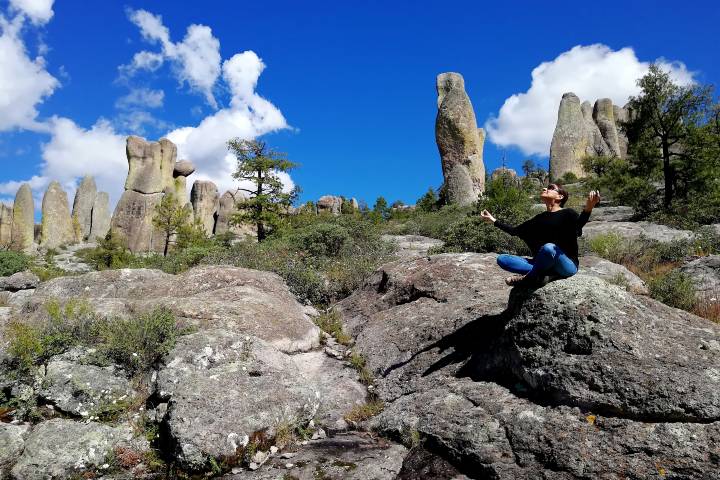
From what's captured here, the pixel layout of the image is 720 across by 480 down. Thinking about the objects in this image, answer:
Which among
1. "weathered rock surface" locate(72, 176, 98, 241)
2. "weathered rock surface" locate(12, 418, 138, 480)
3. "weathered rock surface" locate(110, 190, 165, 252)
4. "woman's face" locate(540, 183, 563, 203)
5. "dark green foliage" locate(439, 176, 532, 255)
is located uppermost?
"weathered rock surface" locate(72, 176, 98, 241)

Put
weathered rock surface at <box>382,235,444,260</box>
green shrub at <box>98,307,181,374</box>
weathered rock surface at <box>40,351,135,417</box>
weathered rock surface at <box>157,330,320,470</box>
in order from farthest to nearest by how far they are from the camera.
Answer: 1. weathered rock surface at <box>382,235,444,260</box>
2. green shrub at <box>98,307,181,374</box>
3. weathered rock surface at <box>40,351,135,417</box>
4. weathered rock surface at <box>157,330,320,470</box>

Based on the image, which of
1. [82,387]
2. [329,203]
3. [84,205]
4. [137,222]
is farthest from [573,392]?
[329,203]

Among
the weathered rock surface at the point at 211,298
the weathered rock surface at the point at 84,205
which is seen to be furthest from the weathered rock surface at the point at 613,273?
the weathered rock surface at the point at 84,205

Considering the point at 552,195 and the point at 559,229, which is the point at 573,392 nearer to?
the point at 559,229

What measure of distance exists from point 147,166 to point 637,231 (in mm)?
43883

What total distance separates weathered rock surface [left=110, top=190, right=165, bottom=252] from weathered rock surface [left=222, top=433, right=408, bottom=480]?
43.2 m

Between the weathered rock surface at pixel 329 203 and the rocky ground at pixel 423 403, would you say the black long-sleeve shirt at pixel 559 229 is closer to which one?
the rocky ground at pixel 423 403

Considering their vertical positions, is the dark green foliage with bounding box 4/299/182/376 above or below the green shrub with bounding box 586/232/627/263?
below

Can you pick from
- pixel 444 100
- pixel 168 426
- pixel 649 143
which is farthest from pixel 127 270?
pixel 444 100

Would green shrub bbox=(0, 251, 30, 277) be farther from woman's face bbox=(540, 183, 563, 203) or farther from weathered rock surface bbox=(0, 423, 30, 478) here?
woman's face bbox=(540, 183, 563, 203)

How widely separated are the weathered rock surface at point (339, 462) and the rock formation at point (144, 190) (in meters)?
43.2

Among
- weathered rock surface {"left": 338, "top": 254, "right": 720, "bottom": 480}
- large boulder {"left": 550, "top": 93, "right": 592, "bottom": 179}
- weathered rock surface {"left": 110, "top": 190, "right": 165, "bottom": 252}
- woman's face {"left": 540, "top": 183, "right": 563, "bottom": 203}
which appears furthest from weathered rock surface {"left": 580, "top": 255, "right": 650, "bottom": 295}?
large boulder {"left": 550, "top": 93, "right": 592, "bottom": 179}

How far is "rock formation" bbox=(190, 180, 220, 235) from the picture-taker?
194 feet

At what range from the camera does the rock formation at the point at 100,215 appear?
52.2 metres
